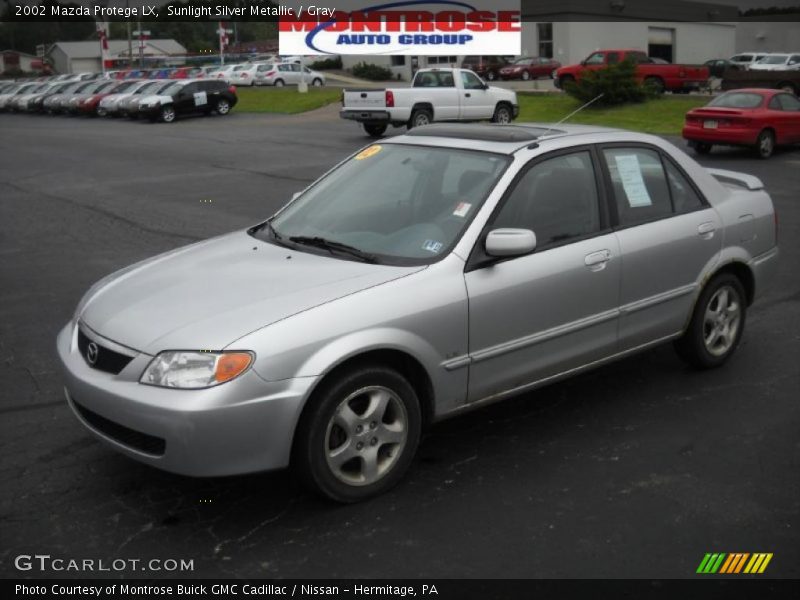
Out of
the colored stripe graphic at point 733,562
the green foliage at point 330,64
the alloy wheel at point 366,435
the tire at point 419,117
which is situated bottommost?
the colored stripe graphic at point 733,562

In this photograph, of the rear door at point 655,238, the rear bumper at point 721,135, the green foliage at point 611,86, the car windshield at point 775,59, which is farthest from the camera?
the car windshield at point 775,59

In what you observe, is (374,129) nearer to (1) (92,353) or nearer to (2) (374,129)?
(2) (374,129)

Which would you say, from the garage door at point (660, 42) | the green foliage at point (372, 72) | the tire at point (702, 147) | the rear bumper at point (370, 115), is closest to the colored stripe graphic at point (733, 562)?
the tire at point (702, 147)

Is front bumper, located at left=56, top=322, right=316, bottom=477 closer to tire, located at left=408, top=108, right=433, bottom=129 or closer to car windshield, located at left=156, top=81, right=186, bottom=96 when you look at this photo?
tire, located at left=408, top=108, right=433, bottom=129

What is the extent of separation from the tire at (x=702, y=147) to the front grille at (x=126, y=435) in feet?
59.6

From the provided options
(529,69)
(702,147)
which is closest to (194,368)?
(702,147)

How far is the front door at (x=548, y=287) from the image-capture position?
16.0 feet

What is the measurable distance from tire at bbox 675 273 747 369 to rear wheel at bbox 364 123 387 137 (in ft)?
69.3

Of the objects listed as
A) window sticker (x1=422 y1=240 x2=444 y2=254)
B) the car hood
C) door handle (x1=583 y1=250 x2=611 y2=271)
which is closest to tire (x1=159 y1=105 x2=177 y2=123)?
the car hood

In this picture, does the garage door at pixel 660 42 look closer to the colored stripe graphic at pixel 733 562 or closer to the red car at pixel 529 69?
the red car at pixel 529 69

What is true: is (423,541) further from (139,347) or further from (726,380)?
(726,380)

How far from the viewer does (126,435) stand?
14.1 feet

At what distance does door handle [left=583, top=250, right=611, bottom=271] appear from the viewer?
5324 millimetres

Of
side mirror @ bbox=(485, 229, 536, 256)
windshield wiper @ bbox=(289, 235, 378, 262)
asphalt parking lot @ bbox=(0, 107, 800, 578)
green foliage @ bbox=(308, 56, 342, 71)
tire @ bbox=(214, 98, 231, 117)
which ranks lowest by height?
asphalt parking lot @ bbox=(0, 107, 800, 578)
